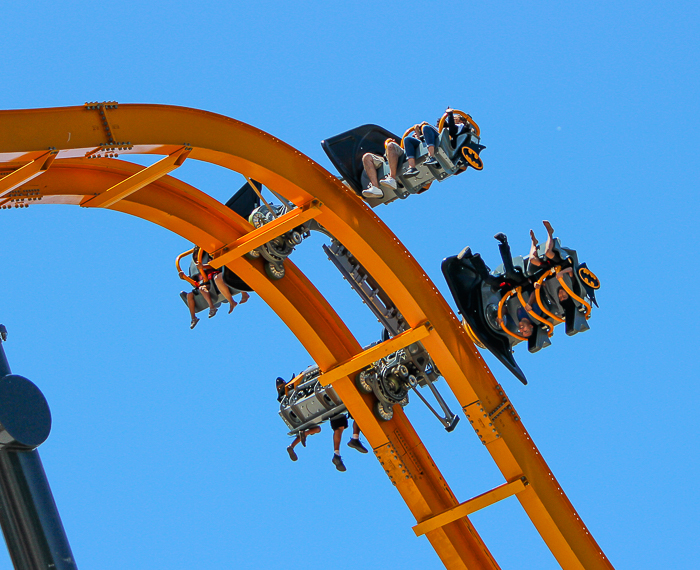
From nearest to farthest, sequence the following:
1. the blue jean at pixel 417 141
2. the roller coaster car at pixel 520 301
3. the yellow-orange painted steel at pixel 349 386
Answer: the blue jean at pixel 417 141 → the roller coaster car at pixel 520 301 → the yellow-orange painted steel at pixel 349 386

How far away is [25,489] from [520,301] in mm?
7085

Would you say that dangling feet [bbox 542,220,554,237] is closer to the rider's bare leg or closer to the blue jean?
the rider's bare leg

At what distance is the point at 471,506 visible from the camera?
14609 millimetres

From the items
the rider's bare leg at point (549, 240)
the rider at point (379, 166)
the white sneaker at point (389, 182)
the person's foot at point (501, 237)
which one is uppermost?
the rider at point (379, 166)

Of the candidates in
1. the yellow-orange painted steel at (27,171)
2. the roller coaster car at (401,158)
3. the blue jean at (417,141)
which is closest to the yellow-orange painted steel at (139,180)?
the yellow-orange painted steel at (27,171)

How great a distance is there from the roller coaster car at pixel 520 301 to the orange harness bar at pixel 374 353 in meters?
0.75

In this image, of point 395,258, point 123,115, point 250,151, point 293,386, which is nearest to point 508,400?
point 395,258

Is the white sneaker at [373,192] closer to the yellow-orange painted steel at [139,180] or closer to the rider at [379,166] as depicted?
the rider at [379,166]

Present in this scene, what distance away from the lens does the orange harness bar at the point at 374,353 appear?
46.0 feet

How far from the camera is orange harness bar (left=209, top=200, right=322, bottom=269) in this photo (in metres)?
13.3

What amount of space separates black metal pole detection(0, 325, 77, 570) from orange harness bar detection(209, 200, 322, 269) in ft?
15.5

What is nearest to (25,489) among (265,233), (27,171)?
(27,171)

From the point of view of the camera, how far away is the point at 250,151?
12.5 m

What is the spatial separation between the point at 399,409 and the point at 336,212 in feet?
11.4
